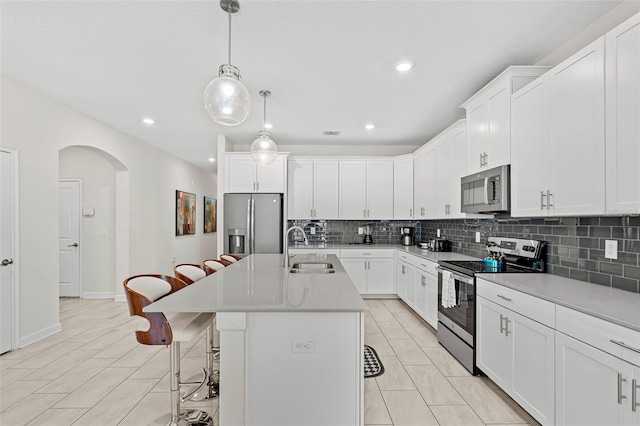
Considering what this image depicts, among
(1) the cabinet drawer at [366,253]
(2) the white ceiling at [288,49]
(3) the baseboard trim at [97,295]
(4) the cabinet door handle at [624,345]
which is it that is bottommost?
(3) the baseboard trim at [97,295]

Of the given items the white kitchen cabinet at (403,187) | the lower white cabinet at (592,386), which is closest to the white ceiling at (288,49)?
the white kitchen cabinet at (403,187)

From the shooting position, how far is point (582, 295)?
1854 mm

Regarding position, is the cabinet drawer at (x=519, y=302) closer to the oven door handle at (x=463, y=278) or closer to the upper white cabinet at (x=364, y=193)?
the oven door handle at (x=463, y=278)

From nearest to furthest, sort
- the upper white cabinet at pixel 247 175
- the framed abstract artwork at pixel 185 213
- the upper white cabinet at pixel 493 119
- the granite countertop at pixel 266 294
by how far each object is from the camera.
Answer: the granite countertop at pixel 266 294
the upper white cabinet at pixel 493 119
the upper white cabinet at pixel 247 175
the framed abstract artwork at pixel 185 213

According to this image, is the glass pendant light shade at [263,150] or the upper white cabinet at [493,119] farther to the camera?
the glass pendant light shade at [263,150]

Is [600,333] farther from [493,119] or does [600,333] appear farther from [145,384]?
[145,384]

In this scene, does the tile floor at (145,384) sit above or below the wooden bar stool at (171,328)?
below

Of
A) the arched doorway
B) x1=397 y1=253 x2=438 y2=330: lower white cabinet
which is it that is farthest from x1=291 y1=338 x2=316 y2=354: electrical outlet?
the arched doorway

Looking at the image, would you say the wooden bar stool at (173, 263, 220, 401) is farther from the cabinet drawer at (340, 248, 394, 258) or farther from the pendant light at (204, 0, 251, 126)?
the cabinet drawer at (340, 248, 394, 258)

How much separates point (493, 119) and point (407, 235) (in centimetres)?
304

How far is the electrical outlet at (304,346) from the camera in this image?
1.70 meters

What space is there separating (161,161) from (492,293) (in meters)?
6.32

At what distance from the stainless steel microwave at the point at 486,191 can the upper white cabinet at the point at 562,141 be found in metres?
0.08

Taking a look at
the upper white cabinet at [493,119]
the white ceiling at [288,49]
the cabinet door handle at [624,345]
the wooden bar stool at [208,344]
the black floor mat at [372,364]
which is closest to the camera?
the cabinet door handle at [624,345]
